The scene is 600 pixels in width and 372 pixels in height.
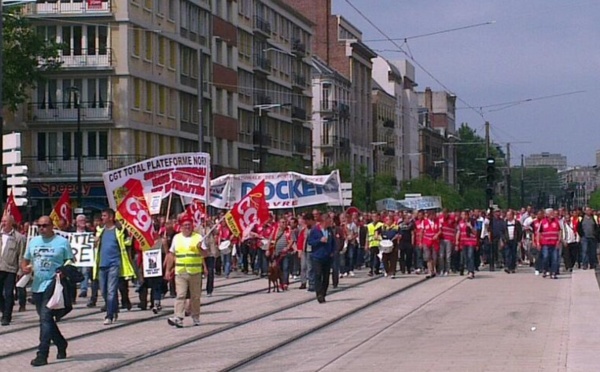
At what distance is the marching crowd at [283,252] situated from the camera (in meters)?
18.6

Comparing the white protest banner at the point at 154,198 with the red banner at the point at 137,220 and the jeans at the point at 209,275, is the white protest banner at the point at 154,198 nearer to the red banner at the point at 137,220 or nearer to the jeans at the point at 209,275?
the jeans at the point at 209,275

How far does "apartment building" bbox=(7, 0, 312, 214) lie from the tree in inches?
89.1

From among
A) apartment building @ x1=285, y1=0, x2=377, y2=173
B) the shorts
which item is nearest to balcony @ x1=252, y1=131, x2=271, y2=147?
apartment building @ x1=285, y1=0, x2=377, y2=173

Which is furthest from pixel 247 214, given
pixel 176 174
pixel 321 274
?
pixel 321 274

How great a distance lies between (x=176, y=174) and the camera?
27.8 meters

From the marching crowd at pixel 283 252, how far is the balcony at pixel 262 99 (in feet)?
147

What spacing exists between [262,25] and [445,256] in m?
53.9

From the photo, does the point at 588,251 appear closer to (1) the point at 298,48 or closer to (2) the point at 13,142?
(2) the point at 13,142

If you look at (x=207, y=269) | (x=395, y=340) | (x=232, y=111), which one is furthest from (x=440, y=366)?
(x=232, y=111)

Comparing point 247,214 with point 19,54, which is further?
point 19,54

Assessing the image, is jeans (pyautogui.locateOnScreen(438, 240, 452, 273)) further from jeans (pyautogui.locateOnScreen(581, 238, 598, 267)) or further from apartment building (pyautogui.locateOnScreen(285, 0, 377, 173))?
apartment building (pyautogui.locateOnScreen(285, 0, 377, 173))

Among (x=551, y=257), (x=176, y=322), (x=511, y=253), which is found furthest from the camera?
(x=511, y=253)

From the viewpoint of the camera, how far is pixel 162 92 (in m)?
68.8

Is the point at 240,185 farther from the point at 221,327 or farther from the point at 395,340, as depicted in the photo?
the point at 395,340
